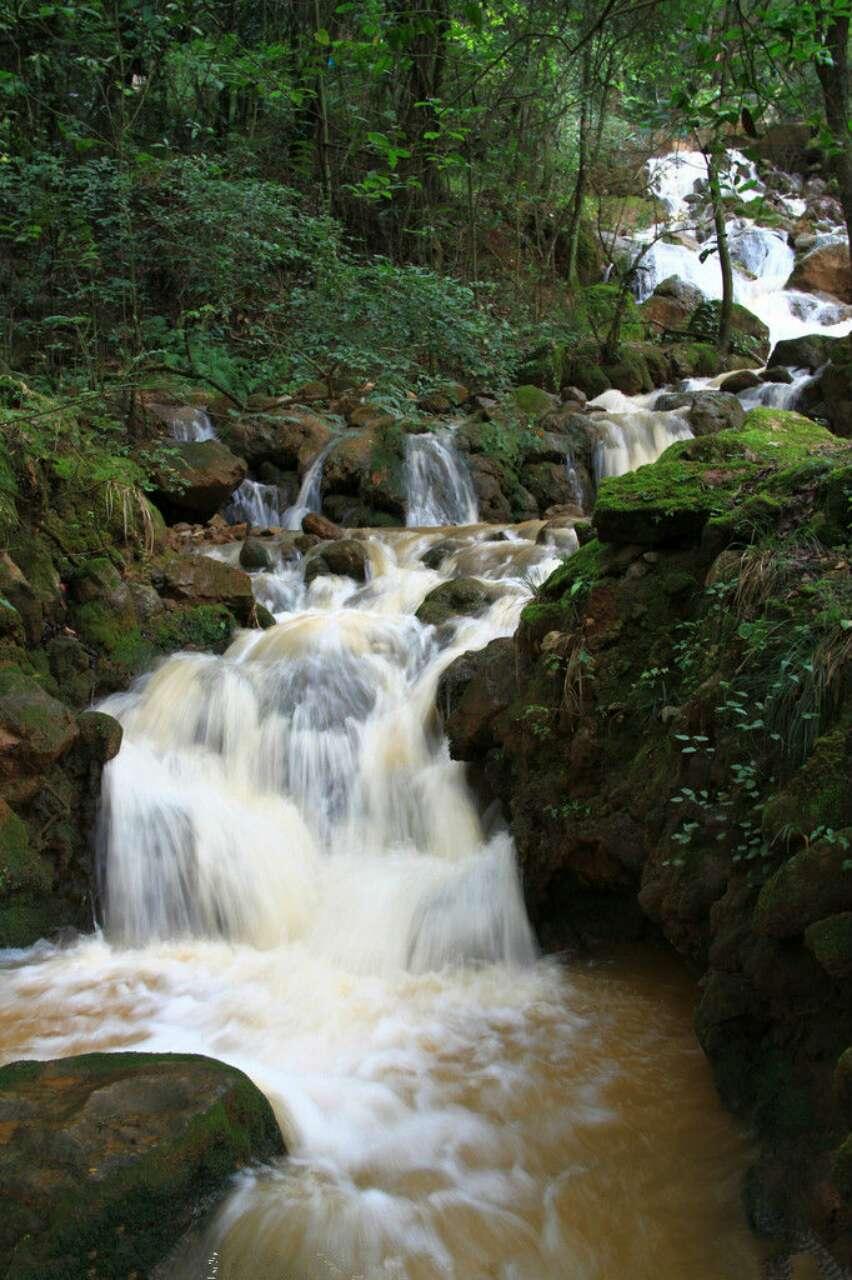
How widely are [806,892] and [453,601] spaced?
Answer: 511 cm

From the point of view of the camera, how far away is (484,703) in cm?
579

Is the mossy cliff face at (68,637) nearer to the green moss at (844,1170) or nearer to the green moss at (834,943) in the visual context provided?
the green moss at (834,943)

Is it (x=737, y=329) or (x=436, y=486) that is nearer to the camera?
(x=436, y=486)

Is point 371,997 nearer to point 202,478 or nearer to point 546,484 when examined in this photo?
point 202,478

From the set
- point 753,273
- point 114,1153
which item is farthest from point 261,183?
point 753,273

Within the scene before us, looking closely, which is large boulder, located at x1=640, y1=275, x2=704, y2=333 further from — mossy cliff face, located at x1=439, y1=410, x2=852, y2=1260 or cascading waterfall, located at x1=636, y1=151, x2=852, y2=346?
mossy cliff face, located at x1=439, y1=410, x2=852, y2=1260

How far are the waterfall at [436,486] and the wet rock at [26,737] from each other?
251 inches

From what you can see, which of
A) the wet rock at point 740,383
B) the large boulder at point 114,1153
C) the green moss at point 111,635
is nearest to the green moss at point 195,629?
the green moss at point 111,635

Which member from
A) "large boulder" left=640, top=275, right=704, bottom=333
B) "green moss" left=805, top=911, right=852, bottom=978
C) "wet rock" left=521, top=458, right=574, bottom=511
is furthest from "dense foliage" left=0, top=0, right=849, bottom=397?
"green moss" left=805, top=911, right=852, bottom=978

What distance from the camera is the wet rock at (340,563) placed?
30.4 ft

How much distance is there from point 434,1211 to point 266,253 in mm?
10186

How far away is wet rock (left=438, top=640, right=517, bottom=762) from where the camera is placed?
5746mm

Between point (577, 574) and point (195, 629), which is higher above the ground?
point (577, 574)

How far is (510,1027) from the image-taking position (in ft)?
14.3
